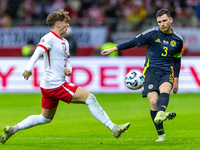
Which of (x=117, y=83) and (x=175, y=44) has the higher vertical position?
(x=175, y=44)

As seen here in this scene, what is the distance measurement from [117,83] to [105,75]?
0.51m

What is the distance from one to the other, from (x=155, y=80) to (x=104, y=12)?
12568mm

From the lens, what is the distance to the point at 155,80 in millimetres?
6348

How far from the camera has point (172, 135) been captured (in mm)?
7016

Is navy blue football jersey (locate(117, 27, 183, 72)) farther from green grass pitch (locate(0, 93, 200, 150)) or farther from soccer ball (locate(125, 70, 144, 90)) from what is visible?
green grass pitch (locate(0, 93, 200, 150))

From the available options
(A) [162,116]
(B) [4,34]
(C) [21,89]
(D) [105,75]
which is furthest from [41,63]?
(A) [162,116]

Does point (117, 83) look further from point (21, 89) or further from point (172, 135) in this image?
point (172, 135)

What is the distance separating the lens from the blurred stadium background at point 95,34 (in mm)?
14359

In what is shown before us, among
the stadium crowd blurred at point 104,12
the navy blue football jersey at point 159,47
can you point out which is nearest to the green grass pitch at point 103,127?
the navy blue football jersey at point 159,47

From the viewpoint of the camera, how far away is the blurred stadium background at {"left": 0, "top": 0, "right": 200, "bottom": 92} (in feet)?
47.1

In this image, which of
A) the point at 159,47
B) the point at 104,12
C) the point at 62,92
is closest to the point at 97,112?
the point at 62,92

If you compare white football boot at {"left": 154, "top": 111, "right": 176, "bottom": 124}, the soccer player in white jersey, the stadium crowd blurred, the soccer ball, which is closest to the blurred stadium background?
the stadium crowd blurred

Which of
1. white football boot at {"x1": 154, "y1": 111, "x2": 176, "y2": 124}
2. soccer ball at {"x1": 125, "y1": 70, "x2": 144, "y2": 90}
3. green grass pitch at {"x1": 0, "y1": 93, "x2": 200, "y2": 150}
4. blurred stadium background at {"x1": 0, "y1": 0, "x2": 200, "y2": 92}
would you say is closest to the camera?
white football boot at {"x1": 154, "y1": 111, "x2": 176, "y2": 124}

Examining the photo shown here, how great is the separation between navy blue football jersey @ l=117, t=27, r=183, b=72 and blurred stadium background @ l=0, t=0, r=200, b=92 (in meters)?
7.76
